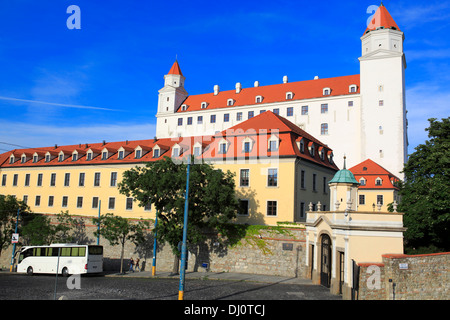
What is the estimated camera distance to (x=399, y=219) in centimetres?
2344

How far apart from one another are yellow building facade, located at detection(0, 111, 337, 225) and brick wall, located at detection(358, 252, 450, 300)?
51.4 ft

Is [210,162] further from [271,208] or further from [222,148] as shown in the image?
[271,208]

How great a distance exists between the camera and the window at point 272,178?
39312 mm

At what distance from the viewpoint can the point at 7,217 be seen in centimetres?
4931

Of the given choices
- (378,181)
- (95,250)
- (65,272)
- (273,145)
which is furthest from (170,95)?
(65,272)

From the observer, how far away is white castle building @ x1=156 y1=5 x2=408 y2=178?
215 ft

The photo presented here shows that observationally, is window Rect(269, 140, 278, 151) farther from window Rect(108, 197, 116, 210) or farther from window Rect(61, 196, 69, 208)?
window Rect(61, 196, 69, 208)

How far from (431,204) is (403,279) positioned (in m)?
8.45

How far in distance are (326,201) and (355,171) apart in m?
21.8

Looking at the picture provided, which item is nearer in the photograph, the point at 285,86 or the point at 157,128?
the point at 285,86

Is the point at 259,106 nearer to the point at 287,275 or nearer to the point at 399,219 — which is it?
the point at 287,275

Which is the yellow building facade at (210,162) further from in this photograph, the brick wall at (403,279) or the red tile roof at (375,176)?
the red tile roof at (375,176)

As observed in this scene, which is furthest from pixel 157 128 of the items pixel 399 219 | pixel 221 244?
pixel 399 219

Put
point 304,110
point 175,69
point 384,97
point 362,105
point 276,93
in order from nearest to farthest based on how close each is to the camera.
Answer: point 384,97, point 362,105, point 304,110, point 276,93, point 175,69
